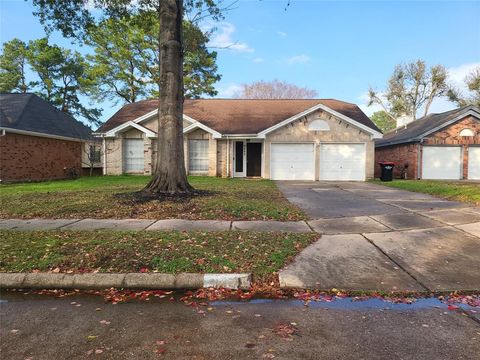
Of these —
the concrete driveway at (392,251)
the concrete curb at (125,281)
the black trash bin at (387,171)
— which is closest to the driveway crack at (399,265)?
the concrete driveway at (392,251)

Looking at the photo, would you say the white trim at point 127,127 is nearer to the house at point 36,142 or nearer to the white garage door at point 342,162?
the house at point 36,142

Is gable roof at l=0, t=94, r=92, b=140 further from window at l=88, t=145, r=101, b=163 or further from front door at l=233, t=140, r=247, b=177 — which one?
front door at l=233, t=140, r=247, b=177

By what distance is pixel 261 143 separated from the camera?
21.5m

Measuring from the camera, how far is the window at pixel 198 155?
21.0m

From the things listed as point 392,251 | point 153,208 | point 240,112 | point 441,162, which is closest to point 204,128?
point 240,112

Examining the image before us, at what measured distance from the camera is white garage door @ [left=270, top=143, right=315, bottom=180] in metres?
19.9

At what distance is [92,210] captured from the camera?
28.6 ft

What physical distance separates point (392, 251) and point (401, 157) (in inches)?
788

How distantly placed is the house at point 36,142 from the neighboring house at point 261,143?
2822 mm

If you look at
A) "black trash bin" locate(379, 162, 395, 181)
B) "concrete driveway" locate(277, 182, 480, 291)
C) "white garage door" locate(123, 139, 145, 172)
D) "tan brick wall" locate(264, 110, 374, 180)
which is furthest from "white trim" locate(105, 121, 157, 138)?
"concrete driveway" locate(277, 182, 480, 291)

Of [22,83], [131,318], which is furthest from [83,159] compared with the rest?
[131,318]

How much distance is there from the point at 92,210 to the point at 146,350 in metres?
6.65

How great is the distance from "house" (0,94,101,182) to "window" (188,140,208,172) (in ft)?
26.0

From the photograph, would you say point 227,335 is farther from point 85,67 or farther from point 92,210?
point 85,67
